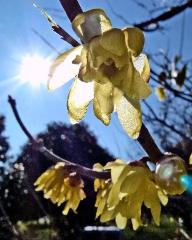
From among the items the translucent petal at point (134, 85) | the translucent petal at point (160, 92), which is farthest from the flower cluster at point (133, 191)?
the translucent petal at point (160, 92)

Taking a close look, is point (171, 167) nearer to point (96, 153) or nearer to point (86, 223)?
point (86, 223)

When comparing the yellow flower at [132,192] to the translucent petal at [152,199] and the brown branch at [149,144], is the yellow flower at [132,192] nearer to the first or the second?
the translucent petal at [152,199]

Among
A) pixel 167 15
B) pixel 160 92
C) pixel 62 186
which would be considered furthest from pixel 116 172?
pixel 160 92

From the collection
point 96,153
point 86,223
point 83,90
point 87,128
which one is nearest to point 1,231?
point 86,223

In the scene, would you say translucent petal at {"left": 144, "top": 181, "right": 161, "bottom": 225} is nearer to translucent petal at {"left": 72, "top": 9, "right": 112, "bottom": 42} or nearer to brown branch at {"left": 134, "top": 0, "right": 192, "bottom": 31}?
translucent petal at {"left": 72, "top": 9, "right": 112, "bottom": 42}

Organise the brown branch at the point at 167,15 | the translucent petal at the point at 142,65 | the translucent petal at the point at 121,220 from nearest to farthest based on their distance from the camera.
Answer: the translucent petal at the point at 142,65 < the translucent petal at the point at 121,220 < the brown branch at the point at 167,15
